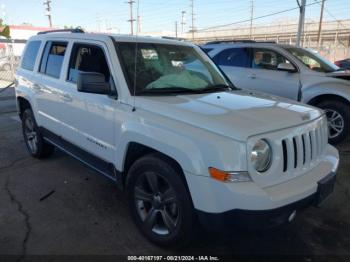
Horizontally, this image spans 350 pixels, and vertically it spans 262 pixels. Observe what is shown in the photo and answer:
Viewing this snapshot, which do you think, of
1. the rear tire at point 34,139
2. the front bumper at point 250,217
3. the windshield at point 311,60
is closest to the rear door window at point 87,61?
the rear tire at point 34,139

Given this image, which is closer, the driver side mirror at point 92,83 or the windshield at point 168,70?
the driver side mirror at point 92,83

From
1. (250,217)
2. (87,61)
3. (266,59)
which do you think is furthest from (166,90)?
(266,59)

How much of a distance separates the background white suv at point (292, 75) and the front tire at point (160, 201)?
172 inches

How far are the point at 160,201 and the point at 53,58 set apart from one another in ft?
8.52

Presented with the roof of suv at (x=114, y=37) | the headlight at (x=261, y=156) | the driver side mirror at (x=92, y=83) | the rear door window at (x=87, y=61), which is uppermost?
the roof of suv at (x=114, y=37)

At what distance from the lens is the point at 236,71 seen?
7.26m

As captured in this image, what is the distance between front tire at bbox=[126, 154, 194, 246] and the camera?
2645 millimetres

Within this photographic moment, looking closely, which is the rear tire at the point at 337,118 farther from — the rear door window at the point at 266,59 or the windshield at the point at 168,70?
the windshield at the point at 168,70

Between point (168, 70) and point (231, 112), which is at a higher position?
point (168, 70)

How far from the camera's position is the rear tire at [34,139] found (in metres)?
5.05

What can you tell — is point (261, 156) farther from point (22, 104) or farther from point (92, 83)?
point (22, 104)

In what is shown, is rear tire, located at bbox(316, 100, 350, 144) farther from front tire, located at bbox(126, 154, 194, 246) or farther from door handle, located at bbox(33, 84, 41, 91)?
door handle, located at bbox(33, 84, 41, 91)

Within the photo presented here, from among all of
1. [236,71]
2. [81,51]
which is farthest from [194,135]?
[236,71]

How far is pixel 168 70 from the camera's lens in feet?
11.8
